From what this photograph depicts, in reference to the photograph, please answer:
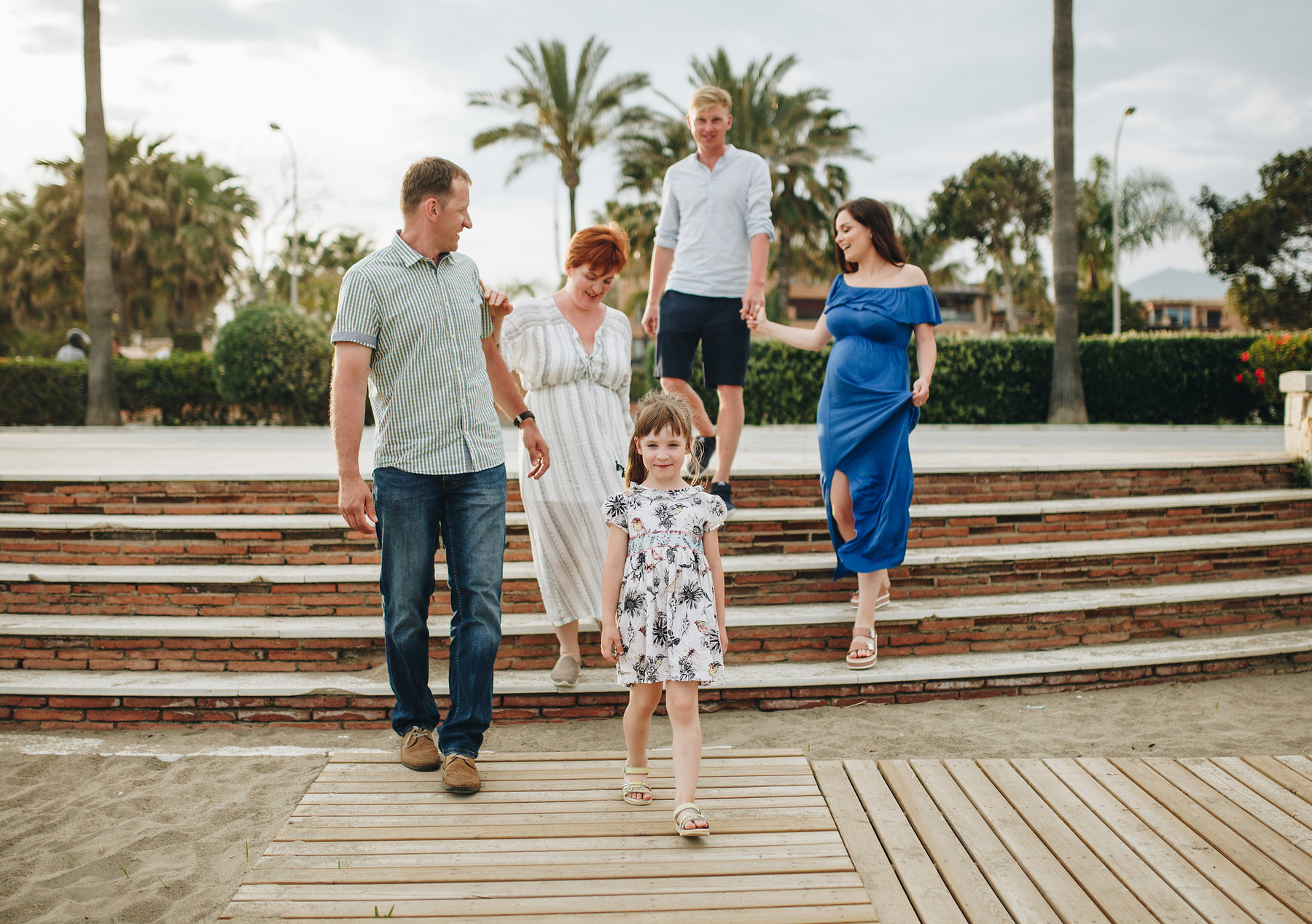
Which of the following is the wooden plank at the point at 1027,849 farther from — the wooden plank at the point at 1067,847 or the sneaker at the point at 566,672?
the sneaker at the point at 566,672

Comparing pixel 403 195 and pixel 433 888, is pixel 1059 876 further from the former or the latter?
pixel 403 195

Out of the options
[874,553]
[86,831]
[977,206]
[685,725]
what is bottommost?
[86,831]

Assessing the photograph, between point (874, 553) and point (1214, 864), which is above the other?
point (874, 553)

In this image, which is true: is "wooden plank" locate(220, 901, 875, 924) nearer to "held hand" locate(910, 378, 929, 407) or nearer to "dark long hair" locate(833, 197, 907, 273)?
"held hand" locate(910, 378, 929, 407)

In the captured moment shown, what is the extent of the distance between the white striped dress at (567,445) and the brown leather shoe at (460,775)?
92 cm

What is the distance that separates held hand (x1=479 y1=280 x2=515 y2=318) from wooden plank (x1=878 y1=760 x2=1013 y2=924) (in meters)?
2.19

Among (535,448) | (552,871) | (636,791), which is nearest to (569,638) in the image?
(535,448)

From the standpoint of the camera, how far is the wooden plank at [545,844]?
104 inches

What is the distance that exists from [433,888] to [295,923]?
1.16 ft

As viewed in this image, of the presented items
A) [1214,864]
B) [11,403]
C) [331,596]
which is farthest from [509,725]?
[11,403]

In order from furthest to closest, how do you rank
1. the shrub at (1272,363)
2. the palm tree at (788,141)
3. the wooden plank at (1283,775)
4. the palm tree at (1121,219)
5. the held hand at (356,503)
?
1. the palm tree at (1121,219)
2. the palm tree at (788,141)
3. the shrub at (1272,363)
4. the wooden plank at (1283,775)
5. the held hand at (356,503)

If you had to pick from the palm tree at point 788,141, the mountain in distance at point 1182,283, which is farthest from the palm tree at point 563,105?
the mountain in distance at point 1182,283

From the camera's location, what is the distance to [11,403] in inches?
645

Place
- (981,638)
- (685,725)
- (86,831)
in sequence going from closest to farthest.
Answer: (685,725)
(86,831)
(981,638)
